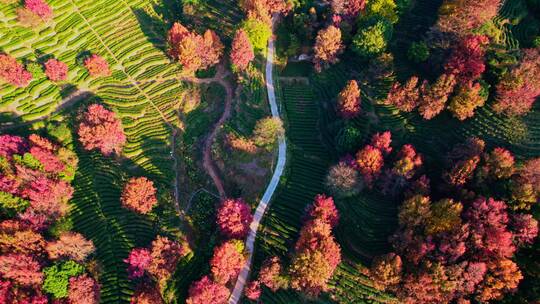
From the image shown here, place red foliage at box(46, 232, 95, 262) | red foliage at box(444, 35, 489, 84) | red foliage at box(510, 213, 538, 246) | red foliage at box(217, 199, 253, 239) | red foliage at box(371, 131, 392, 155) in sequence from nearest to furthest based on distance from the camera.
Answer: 1. red foliage at box(510, 213, 538, 246)
2. red foliage at box(46, 232, 95, 262)
3. red foliage at box(217, 199, 253, 239)
4. red foliage at box(371, 131, 392, 155)
5. red foliage at box(444, 35, 489, 84)

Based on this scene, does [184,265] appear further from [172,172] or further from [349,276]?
[349,276]

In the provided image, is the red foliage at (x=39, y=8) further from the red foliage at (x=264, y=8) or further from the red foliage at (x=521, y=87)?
the red foliage at (x=521, y=87)

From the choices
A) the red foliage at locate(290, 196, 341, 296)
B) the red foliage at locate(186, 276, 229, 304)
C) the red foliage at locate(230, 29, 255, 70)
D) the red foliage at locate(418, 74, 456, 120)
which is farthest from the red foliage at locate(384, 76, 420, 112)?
the red foliage at locate(186, 276, 229, 304)

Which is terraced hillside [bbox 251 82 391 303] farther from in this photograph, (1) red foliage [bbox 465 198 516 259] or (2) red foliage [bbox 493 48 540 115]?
(2) red foliage [bbox 493 48 540 115]

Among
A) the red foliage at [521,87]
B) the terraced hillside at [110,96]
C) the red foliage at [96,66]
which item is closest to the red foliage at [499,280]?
the red foliage at [521,87]

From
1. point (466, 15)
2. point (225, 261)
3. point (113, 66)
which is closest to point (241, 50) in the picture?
point (113, 66)

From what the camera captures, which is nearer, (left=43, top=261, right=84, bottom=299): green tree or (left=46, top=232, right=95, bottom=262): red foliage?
(left=43, top=261, right=84, bottom=299): green tree
